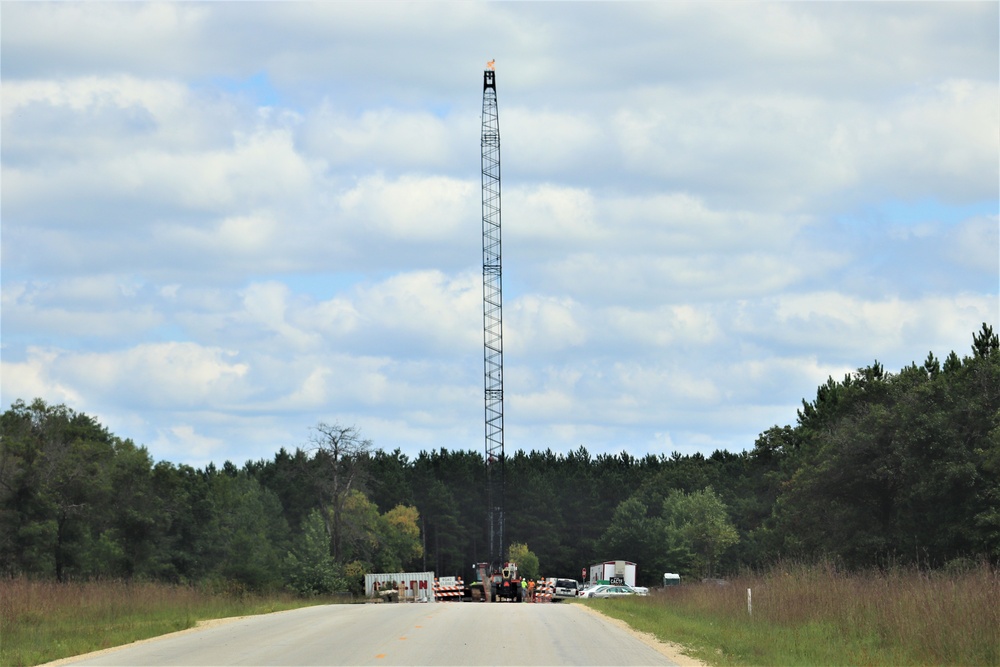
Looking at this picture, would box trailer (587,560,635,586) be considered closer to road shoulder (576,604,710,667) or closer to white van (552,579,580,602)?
white van (552,579,580,602)

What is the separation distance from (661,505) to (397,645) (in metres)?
146

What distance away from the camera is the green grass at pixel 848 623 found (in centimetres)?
2136

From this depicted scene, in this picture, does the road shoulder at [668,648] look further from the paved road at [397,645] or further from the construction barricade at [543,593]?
the construction barricade at [543,593]

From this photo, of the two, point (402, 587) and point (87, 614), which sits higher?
point (402, 587)

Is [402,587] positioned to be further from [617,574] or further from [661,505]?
[661,505]

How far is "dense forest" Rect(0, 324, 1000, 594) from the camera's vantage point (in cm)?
5006

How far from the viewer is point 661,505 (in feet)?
549

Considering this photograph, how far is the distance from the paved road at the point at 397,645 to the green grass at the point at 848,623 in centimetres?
180

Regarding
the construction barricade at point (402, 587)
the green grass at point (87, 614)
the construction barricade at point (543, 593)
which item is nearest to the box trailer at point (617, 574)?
the construction barricade at point (543, 593)

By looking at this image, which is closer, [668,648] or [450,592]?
[668,648]

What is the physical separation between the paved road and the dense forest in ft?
56.1

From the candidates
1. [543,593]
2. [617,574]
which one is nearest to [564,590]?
[617,574]

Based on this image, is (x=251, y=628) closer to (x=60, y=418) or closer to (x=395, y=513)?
(x=60, y=418)

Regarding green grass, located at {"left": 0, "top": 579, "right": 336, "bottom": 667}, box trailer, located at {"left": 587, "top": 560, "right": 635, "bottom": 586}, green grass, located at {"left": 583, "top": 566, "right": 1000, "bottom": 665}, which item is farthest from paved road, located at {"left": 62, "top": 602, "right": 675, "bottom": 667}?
box trailer, located at {"left": 587, "top": 560, "right": 635, "bottom": 586}
